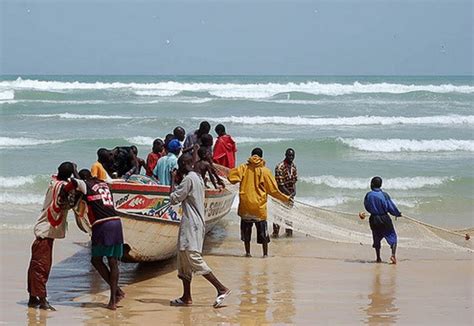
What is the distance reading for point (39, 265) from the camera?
735cm

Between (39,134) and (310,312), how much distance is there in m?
19.7

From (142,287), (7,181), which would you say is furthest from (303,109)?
(142,287)

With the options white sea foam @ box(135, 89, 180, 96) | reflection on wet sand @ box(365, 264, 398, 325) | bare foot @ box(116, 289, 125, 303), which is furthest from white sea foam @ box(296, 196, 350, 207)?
white sea foam @ box(135, 89, 180, 96)

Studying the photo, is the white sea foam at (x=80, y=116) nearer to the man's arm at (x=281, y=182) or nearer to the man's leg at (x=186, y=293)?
the man's arm at (x=281, y=182)

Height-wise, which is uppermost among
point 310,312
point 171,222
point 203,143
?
point 203,143

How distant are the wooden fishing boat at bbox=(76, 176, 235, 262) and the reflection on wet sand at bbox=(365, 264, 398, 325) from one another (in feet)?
7.20

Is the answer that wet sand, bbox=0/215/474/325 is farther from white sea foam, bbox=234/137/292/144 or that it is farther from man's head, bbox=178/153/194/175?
white sea foam, bbox=234/137/292/144

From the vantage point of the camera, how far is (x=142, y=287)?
330 inches

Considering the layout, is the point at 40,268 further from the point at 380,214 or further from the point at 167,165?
the point at 380,214

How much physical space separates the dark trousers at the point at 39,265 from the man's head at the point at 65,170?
1.90 feet

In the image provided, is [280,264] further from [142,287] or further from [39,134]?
[39,134]

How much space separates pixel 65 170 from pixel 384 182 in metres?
10.4

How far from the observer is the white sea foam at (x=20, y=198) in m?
14.1

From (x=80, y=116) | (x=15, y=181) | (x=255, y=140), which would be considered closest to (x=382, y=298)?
(x=15, y=181)
